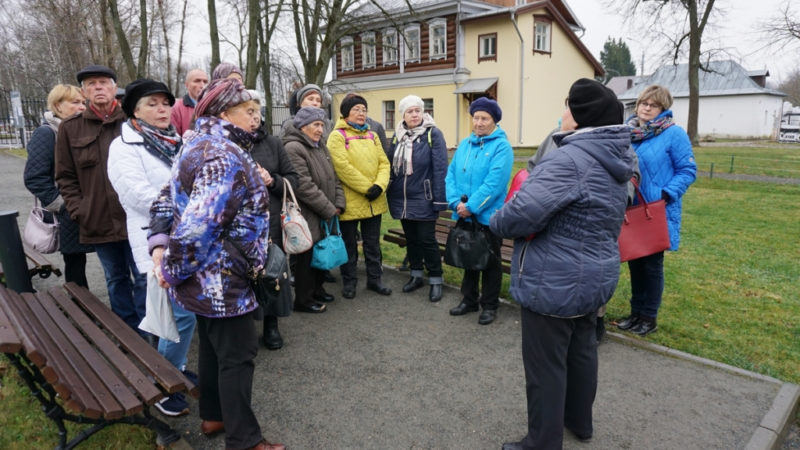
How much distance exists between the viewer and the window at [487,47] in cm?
2625

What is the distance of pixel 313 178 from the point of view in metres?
4.75

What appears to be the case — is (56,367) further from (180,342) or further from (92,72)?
(92,72)

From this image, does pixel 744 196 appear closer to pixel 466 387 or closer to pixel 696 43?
pixel 466 387

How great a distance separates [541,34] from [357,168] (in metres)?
24.7

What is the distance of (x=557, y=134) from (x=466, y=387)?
179cm

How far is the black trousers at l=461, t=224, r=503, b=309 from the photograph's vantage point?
4.56 meters

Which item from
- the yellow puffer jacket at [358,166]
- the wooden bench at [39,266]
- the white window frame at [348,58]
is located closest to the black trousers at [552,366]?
the yellow puffer jacket at [358,166]

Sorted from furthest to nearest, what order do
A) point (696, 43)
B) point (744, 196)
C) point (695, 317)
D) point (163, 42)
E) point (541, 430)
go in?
point (163, 42)
point (696, 43)
point (744, 196)
point (695, 317)
point (541, 430)

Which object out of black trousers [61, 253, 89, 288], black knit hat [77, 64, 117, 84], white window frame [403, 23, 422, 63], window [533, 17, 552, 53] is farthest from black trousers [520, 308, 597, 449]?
white window frame [403, 23, 422, 63]

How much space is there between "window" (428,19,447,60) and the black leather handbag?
24.7 metres

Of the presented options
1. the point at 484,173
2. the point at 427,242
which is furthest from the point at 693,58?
the point at 484,173

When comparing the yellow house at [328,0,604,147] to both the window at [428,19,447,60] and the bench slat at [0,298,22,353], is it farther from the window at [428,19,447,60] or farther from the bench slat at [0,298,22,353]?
the bench slat at [0,298,22,353]

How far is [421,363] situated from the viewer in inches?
155

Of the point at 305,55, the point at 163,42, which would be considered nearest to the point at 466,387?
the point at 305,55
